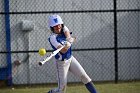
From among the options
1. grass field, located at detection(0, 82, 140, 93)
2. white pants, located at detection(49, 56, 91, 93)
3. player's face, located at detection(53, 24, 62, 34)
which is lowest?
grass field, located at detection(0, 82, 140, 93)

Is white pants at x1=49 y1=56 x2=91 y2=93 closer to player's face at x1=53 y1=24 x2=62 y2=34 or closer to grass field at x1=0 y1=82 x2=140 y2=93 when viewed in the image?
player's face at x1=53 y1=24 x2=62 y2=34

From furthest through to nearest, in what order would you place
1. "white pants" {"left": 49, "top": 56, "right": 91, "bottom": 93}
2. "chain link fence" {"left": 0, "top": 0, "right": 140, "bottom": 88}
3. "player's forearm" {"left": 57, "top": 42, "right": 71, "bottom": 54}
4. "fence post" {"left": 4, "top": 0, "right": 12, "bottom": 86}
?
"chain link fence" {"left": 0, "top": 0, "right": 140, "bottom": 88}, "fence post" {"left": 4, "top": 0, "right": 12, "bottom": 86}, "white pants" {"left": 49, "top": 56, "right": 91, "bottom": 93}, "player's forearm" {"left": 57, "top": 42, "right": 71, "bottom": 54}

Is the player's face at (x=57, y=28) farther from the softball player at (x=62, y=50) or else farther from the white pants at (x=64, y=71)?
the white pants at (x=64, y=71)

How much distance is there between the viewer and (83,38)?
32.8 feet

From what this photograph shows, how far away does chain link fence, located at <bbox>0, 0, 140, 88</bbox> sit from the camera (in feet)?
31.6

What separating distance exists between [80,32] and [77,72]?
2920 millimetres

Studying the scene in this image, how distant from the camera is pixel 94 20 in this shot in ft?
32.6

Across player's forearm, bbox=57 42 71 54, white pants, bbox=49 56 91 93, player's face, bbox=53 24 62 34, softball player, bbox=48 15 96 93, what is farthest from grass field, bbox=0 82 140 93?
player's face, bbox=53 24 62 34

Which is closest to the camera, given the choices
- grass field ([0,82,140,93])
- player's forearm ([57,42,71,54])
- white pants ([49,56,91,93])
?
player's forearm ([57,42,71,54])

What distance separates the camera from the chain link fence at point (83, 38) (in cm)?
962

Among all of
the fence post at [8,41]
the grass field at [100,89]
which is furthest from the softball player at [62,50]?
the fence post at [8,41]

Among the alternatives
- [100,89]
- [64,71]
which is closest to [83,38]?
[100,89]

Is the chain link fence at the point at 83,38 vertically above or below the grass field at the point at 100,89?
above

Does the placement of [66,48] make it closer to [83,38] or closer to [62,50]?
[62,50]
